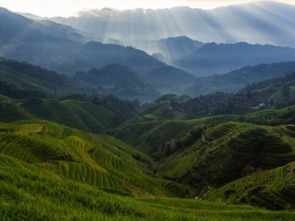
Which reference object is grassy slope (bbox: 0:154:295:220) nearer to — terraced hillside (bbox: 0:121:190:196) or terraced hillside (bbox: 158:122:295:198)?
terraced hillside (bbox: 0:121:190:196)

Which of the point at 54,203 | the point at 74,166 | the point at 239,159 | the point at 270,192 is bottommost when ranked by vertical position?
the point at 239,159

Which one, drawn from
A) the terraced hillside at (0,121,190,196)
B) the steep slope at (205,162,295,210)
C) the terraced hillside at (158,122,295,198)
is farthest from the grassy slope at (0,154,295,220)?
the terraced hillside at (158,122,295,198)

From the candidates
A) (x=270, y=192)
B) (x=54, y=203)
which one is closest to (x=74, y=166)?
(x=270, y=192)

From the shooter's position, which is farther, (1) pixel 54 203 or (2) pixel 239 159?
(2) pixel 239 159

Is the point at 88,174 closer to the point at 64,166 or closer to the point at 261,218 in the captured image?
the point at 64,166

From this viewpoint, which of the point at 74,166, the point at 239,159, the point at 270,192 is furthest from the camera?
the point at 239,159

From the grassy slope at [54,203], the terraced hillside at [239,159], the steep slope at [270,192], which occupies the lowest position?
the terraced hillside at [239,159]

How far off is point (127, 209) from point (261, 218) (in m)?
10.5

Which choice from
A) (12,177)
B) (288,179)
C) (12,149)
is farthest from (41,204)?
(12,149)

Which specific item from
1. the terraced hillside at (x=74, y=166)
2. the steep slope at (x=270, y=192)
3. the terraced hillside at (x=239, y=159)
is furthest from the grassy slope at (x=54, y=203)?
the terraced hillside at (x=239, y=159)

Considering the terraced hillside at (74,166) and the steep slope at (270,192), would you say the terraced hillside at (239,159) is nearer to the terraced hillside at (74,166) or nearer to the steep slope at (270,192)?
the terraced hillside at (74,166)

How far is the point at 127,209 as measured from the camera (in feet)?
58.9

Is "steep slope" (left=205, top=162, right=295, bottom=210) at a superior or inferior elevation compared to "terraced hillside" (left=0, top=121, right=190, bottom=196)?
superior

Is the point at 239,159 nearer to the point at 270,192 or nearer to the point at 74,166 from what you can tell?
the point at 270,192
